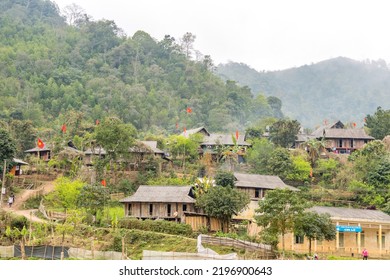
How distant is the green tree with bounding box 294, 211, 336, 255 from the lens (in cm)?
2886

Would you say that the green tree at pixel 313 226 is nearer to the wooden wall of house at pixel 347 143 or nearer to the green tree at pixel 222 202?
the green tree at pixel 222 202

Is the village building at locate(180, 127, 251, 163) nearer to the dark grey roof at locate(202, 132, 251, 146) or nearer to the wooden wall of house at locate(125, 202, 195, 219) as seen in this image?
the dark grey roof at locate(202, 132, 251, 146)

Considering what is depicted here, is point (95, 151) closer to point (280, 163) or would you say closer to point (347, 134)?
point (280, 163)

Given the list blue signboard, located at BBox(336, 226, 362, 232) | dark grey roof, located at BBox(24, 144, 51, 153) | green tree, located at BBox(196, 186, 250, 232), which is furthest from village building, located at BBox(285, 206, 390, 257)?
dark grey roof, located at BBox(24, 144, 51, 153)

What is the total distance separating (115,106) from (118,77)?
54.1 ft

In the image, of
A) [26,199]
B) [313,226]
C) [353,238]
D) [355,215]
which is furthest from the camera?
[26,199]

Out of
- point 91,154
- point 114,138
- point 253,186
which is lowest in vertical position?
point 253,186

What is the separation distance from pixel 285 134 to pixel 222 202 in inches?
922

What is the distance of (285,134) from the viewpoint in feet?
186

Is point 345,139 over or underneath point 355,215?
over

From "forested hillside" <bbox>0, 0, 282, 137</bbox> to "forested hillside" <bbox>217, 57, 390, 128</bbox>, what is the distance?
2118 inches

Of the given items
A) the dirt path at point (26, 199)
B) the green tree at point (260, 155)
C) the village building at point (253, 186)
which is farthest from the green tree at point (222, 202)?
the green tree at point (260, 155)

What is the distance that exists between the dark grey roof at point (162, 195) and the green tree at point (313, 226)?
972 centimetres

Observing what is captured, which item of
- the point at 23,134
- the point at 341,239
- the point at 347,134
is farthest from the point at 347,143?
the point at 23,134
